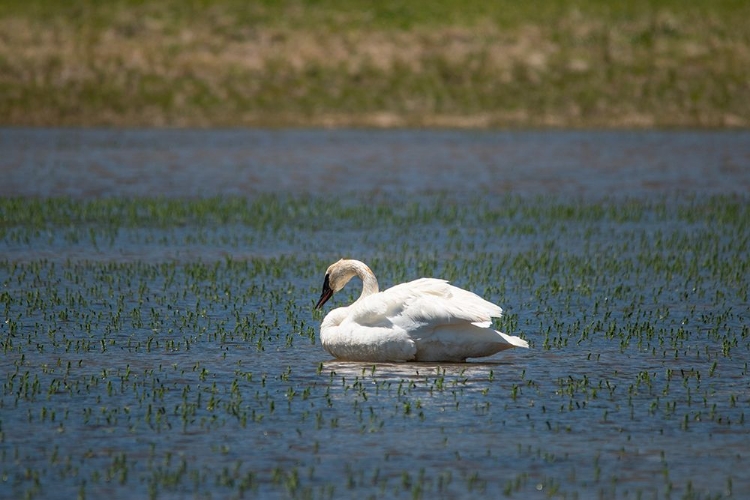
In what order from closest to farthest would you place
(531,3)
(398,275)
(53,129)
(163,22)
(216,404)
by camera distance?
(216,404) < (398,275) < (53,129) < (163,22) < (531,3)

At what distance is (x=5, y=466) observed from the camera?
34.3 ft

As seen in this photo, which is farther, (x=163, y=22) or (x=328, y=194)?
(x=163, y=22)

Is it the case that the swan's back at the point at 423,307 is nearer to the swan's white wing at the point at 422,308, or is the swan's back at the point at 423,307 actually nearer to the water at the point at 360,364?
the swan's white wing at the point at 422,308

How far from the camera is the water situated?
10.5 meters

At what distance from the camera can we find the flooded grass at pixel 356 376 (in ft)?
34.0

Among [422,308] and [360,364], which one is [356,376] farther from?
[422,308]

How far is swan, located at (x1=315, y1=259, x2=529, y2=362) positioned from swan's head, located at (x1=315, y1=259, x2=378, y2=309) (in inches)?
34.4

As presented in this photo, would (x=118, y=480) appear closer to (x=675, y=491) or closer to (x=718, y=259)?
(x=675, y=491)

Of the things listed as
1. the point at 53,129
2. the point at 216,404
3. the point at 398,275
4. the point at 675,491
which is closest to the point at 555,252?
the point at 398,275

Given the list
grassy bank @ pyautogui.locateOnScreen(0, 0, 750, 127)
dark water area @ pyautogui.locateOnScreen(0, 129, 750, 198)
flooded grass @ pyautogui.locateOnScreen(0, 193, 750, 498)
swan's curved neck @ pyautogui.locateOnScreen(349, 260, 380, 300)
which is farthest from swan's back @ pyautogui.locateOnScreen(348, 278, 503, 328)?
grassy bank @ pyautogui.locateOnScreen(0, 0, 750, 127)

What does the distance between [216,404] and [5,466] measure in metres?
2.53

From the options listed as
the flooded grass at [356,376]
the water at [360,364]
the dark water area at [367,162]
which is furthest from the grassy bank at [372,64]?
the flooded grass at [356,376]

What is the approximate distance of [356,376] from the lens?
14.0 m

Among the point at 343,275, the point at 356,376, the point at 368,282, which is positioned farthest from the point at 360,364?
the point at 343,275
